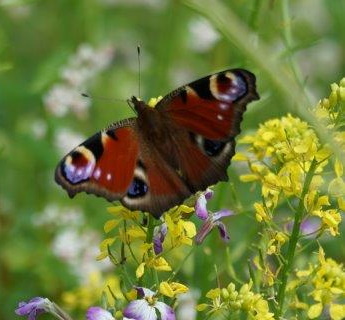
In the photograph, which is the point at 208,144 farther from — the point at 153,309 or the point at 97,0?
the point at 97,0

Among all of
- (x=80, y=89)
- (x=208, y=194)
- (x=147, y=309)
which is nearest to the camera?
(x=147, y=309)

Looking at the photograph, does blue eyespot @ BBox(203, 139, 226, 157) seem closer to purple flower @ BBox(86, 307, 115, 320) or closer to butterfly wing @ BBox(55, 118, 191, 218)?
butterfly wing @ BBox(55, 118, 191, 218)

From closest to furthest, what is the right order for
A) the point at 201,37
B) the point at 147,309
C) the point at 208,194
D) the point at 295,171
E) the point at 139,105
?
the point at 147,309, the point at 295,171, the point at 208,194, the point at 139,105, the point at 201,37

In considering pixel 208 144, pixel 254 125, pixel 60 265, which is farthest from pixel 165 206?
pixel 254 125

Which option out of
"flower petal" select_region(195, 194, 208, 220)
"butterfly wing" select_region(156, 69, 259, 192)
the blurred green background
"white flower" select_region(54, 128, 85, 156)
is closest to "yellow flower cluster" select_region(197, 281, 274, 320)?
"flower petal" select_region(195, 194, 208, 220)

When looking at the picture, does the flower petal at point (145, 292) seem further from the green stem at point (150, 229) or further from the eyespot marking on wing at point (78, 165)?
the eyespot marking on wing at point (78, 165)

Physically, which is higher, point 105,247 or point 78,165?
point 78,165

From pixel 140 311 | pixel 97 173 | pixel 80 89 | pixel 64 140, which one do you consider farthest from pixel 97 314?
pixel 64 140

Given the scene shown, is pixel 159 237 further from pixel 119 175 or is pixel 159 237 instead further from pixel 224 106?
pixel 224 106
